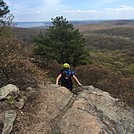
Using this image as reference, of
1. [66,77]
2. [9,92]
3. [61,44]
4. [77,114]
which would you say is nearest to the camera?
[77,114]

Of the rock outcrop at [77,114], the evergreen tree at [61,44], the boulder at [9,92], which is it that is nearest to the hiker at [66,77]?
the rock outcrop at [77,114]

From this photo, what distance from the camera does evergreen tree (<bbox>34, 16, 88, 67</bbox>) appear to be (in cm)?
3550

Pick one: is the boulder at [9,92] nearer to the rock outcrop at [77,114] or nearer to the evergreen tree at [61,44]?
the rock outcrop at [77,114]

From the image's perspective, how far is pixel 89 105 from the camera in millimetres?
9758

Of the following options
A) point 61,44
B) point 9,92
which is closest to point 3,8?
point 61,44

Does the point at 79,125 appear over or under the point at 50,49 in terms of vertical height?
over

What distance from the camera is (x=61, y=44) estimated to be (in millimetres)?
34969

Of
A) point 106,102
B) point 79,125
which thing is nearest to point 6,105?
point 79,125

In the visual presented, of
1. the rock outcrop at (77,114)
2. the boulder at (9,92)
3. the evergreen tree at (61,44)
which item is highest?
the boulder at (9,92)

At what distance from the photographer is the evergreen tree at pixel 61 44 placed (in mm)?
35500

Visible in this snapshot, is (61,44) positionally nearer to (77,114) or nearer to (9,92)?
(9,92)

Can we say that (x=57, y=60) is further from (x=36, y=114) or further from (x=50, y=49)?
(x=36, y=114)

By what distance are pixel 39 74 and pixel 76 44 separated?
2297 cm

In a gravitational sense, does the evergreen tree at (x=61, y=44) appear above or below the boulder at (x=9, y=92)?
below
